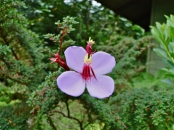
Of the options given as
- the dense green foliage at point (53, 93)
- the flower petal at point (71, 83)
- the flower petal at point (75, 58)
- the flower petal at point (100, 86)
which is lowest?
the dense green foliage at point (53, 93)

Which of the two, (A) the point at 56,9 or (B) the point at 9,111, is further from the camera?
(A) the point at 56,9

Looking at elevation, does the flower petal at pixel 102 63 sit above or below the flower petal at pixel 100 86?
above

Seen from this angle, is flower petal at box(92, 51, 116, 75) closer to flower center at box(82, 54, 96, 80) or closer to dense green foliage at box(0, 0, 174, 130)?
flower center at box(82, 54, 96, 80)

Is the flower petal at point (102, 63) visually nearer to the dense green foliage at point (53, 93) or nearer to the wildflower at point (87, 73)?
the wildflower at point (87, 73)

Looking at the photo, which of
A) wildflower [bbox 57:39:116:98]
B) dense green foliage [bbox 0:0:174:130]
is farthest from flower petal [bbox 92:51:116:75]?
dense green foliage [bbox 0:0:174:130]

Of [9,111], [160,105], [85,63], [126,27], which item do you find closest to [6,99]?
[9,111]

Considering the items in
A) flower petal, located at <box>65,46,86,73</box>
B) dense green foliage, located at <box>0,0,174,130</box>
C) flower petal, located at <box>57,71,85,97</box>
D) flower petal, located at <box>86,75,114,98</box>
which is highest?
flower petal, located at <box>65,46,86,73</box>

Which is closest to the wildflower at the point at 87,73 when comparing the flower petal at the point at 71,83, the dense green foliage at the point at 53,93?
the flower petal at the point at 71,83

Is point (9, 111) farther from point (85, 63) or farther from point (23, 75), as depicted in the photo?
point (85, 63)
